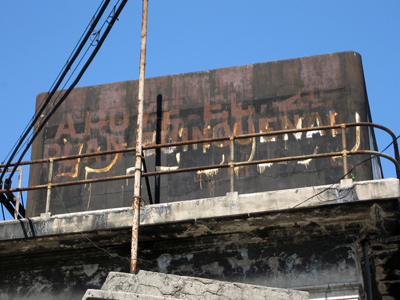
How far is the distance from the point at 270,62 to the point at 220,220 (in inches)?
138

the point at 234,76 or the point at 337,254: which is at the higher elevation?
the point at 234,76

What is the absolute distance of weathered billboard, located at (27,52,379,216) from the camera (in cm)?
1220

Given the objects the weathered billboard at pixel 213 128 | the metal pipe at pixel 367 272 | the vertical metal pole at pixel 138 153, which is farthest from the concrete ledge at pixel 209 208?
the weathered billboard at pixel 213 128

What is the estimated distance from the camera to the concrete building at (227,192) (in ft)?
34.7

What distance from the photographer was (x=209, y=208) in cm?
1071

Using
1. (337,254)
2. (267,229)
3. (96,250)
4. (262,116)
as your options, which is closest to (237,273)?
(267,229)

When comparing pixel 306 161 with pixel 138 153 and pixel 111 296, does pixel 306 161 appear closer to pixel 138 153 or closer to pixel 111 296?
pixel 138 153

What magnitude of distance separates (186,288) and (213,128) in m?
5.84

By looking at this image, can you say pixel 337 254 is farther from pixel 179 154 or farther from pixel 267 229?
pixel 179 154

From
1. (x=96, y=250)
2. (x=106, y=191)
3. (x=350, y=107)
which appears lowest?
(x=96, y=250)

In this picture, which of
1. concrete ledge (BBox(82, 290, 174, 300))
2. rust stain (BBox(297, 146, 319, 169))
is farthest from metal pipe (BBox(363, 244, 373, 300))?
concrete ledge (BBox(82, 290, 174, 300))

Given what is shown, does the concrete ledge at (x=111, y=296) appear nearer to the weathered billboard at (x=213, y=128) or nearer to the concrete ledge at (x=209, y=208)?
the concrete ledge at (x=209, y=208)

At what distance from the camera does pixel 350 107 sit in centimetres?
1230

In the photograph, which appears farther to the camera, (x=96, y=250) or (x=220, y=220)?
(x=96, y=250)
